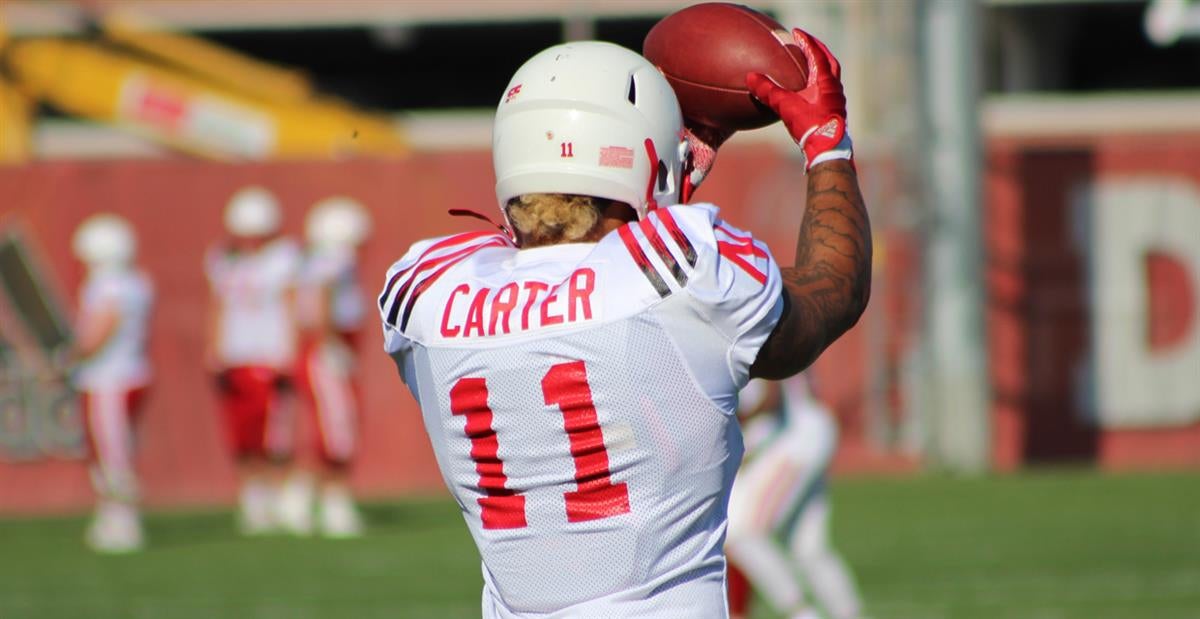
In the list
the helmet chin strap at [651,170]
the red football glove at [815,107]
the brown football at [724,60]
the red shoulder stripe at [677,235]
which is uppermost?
the brown football at [724,60]

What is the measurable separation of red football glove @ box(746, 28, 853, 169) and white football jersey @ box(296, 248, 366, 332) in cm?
824

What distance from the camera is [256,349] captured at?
11.1 meters

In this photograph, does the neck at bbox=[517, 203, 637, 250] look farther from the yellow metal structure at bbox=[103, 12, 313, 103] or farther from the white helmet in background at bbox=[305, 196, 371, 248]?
the yellow metal structure at bbox=[103, 12, 313, 103]

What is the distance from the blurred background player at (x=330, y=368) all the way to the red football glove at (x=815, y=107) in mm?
8071

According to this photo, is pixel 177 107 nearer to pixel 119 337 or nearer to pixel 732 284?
pixel 119 337

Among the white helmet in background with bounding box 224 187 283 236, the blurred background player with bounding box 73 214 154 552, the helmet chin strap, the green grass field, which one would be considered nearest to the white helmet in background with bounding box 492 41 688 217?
the helmet chin strap

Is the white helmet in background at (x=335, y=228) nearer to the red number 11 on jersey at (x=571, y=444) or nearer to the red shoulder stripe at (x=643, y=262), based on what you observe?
the red number 11 on jersey at (x=571, y=444)

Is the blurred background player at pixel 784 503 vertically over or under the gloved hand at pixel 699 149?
under

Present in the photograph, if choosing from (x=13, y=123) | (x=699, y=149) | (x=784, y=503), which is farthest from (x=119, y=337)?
(x=699, y=149)

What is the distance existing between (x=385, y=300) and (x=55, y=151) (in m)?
16.0

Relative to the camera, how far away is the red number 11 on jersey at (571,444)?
2475mm

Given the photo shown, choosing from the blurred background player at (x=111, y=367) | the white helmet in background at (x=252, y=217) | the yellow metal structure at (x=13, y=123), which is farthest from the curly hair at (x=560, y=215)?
the yellow metal structure at (x=13, y=123)

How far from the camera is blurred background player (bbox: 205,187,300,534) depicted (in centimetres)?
1098

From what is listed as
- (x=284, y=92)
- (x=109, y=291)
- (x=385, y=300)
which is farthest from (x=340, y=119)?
(x=385, y=300)
